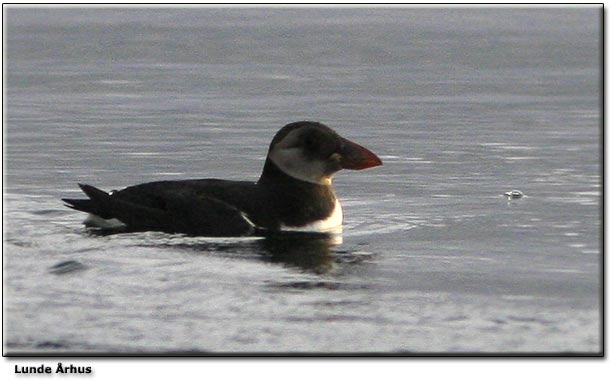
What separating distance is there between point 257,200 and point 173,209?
0.55m

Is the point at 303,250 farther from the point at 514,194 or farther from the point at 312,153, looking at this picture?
the point at 514,194

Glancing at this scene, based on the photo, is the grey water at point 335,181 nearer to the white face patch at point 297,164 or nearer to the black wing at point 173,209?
the black wing at point 173,209

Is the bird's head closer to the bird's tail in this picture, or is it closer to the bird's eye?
the bird's eye

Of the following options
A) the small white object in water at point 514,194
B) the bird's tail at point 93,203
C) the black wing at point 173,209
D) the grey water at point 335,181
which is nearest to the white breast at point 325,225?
the grey water at point 335,181

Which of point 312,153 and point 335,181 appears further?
point 335,181

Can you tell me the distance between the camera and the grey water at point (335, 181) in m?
7.81

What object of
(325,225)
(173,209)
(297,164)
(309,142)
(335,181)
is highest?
(309,142)

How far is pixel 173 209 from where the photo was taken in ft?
33.8

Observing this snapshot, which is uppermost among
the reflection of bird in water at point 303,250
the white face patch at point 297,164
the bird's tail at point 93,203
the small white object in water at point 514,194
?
the white face patch at point 297,164

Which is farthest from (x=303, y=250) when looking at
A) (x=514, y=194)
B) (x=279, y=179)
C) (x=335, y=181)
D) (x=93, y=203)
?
(x=335, y=181)

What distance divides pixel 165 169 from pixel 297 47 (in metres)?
9.70

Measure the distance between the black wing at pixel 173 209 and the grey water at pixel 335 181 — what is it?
14cm

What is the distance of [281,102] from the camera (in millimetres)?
17016

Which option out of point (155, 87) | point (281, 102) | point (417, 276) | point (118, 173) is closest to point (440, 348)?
point (417, 276)
